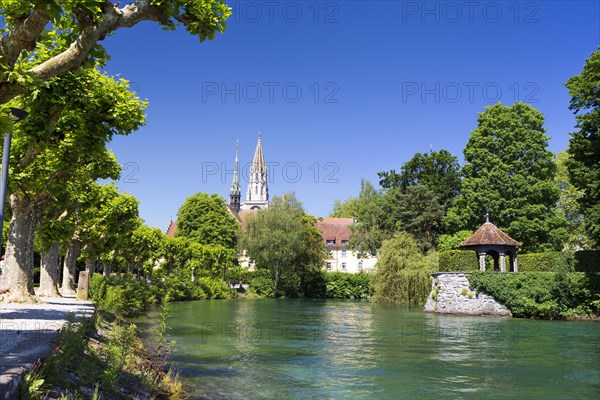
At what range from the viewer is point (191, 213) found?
249 ft

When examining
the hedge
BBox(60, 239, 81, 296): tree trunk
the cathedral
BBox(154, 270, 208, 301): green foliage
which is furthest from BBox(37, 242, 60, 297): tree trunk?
the cathedral

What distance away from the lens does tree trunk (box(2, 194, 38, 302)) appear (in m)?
19.9

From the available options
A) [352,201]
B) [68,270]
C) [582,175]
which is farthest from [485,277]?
[352,201]

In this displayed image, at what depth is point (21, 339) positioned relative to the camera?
10078 millimetres

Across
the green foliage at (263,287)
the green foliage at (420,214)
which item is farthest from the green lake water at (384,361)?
the green foliage at (263,287)

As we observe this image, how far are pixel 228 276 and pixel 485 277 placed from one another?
38.9 meters

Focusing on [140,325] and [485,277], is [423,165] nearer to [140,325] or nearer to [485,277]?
[485,277]

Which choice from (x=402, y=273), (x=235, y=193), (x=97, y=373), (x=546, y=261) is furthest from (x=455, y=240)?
(x=235, y=193)

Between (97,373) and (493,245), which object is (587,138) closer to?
(493,245)

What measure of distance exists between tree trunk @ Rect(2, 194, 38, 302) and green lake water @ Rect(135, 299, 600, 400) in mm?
5045

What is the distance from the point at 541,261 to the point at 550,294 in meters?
4.10

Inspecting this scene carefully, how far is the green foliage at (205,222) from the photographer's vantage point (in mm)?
73688

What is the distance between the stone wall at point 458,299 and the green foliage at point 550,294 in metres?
0.94

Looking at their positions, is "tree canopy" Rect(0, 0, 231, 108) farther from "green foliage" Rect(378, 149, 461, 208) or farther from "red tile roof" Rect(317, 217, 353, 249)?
"red tile roof" Rect(317, 217, 353, 249)
